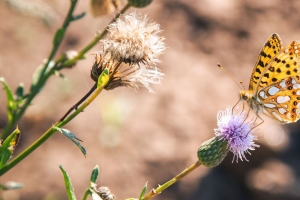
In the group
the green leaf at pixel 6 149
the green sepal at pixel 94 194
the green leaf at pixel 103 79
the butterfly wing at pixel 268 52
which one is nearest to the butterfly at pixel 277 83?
the butterfly wing at pixel 268 52

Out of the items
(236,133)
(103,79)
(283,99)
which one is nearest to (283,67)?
(283,99)

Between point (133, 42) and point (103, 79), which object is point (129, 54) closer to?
point (133, 42)

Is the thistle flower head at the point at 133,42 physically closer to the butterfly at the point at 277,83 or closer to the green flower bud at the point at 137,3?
the green flower bud at the point at 137,3

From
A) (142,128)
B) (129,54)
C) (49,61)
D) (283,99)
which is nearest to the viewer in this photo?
(129,54)

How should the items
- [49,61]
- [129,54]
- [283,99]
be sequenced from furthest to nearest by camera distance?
1. [283,99]
2. [49,61]
3. [129,54]

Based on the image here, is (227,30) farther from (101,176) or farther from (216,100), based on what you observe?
(101,176)

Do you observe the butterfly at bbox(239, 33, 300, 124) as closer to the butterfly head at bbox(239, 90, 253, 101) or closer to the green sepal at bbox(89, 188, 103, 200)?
the butterfly head at bbox(239, 90, 253, 101)

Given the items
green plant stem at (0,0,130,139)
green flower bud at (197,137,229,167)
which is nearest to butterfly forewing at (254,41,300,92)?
green flower bud at (197,137,229,167)

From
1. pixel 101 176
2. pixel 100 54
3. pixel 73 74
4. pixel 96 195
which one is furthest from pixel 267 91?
pixel 73 74
